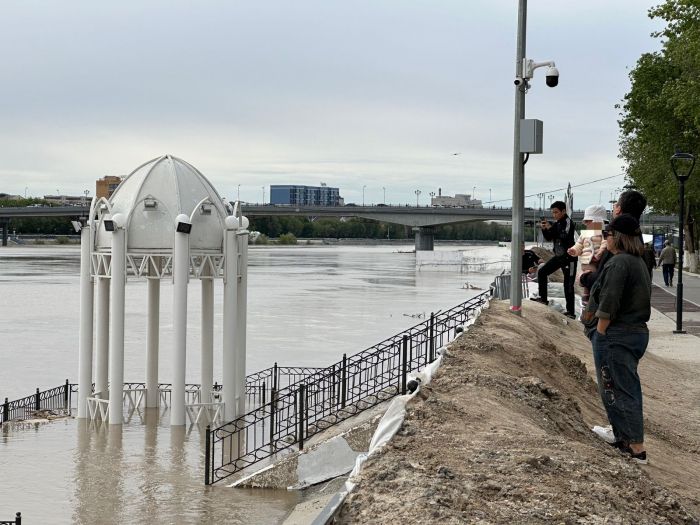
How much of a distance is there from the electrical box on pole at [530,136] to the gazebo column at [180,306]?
230 inches

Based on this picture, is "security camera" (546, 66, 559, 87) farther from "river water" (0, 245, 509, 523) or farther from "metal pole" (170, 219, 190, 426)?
"river water" (0, 245, 509, 523)

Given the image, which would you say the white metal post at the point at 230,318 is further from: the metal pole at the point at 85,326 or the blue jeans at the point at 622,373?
the blue jeans at the point at 622,373

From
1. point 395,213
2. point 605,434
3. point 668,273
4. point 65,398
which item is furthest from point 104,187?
point 395,213

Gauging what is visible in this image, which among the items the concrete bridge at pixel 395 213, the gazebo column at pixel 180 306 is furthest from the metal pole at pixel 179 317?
the concrete bridge at pixel 395 213

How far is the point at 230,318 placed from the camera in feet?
62.4

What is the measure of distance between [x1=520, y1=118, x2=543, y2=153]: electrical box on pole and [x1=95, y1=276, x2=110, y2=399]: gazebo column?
7873 mm

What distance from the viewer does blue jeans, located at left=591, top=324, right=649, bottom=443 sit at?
9281 millimetres

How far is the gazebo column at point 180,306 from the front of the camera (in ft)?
59.0

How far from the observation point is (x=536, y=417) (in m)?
10.8

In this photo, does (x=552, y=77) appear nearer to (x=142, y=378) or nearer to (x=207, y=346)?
(x=207, y=346)

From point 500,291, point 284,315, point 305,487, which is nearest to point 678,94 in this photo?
point 284,315

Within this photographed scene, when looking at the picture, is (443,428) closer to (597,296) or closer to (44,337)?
Result: (597,296)

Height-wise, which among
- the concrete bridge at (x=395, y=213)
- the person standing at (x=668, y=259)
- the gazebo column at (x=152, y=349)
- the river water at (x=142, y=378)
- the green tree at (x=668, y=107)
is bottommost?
the river water at (x=142, y=378)

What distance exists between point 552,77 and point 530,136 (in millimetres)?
1066
